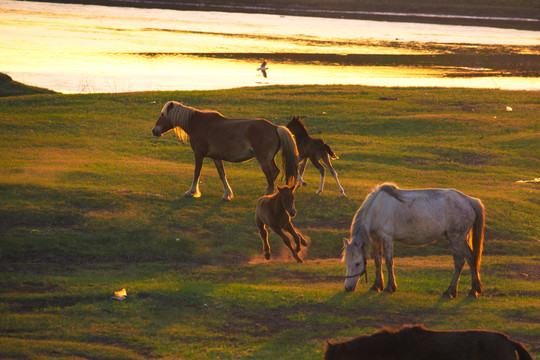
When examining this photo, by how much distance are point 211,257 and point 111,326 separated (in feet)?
14.8

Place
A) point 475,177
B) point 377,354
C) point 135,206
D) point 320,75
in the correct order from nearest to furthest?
1. point 377,354
2. point 135,206
3. point 475,177
4. point 320,75

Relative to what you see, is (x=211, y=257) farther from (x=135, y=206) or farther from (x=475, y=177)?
(x=475, y=177)

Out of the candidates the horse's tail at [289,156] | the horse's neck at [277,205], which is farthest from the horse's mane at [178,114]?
the horse's neck at [277,205]

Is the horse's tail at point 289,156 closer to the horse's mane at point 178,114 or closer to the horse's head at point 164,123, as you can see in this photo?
the horse's mane at point 178,114

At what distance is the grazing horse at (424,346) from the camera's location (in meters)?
6.93

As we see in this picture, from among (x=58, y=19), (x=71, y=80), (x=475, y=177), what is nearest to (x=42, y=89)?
(x=71, y=80)

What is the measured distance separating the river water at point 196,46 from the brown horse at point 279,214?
2535cm

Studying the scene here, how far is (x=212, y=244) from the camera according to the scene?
613 inches

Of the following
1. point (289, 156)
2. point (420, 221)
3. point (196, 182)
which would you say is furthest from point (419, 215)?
point (196, 182)

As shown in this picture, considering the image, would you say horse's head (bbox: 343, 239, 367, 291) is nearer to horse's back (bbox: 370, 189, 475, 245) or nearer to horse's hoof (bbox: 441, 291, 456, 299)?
horse's back (bbox: 370, 189, 475, 245)

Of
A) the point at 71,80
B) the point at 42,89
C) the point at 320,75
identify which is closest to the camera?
the point at 42,89

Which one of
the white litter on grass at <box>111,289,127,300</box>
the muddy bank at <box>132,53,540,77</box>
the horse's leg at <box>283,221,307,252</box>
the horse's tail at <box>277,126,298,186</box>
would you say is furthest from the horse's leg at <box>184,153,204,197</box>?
the muddy bank at <box>132,53,540,77</box>

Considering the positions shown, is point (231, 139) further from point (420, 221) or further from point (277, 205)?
point (420, 221)

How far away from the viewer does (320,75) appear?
4822cm
